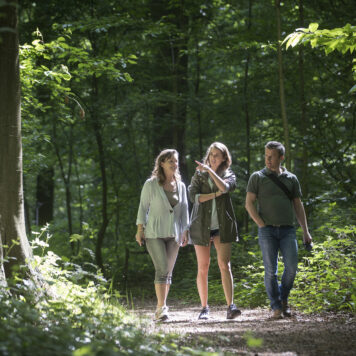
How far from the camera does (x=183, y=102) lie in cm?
1354

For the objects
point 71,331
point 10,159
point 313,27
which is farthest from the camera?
point 313,27

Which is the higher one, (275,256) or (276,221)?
(276,221)

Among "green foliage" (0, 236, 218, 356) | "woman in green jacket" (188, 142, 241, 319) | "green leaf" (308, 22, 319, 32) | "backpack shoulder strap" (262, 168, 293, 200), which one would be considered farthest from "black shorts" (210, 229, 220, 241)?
"green leaf" (308, 22, 319, 32)

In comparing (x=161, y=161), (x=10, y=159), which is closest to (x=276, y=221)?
(x=161, y=161)

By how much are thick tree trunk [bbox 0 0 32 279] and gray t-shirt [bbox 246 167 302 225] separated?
3012 millimetres

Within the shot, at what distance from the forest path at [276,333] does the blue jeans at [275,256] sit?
0.38 meters

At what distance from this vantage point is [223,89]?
48.1 feet

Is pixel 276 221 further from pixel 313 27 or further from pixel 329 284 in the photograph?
pixel 313 27

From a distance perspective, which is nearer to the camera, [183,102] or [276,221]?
[276,221]

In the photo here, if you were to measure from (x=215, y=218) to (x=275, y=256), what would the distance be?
953 millimetres

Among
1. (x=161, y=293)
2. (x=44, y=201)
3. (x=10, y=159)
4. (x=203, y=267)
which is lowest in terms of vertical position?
(x=161, y=293)

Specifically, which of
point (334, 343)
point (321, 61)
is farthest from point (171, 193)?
point (321, 61)

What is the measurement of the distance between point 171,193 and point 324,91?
27.9ft

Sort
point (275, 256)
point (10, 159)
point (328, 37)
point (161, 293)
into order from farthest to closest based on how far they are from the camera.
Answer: point (161, 293) < point (275, 256) < point (328, 37) < point (10, 159)
